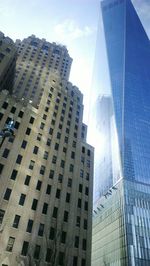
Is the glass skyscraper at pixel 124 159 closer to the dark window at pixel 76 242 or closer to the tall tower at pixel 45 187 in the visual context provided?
the tall tower at pixel 45 187

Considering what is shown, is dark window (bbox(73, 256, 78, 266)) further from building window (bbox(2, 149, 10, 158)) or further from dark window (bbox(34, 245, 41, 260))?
building window (bbox(2, 149, 10, 158))

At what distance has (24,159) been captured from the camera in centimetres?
4931

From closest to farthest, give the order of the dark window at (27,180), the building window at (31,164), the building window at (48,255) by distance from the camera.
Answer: the building window at (48,255) → the dark window at (27,180) → the building window at (31,164)

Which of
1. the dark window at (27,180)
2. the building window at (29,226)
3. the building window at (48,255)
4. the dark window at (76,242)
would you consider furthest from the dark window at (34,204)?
the dark window at (76,242)

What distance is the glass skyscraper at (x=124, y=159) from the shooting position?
87.0m

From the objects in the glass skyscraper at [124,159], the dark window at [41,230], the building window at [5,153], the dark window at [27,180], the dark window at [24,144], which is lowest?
the dark window at [41,230]

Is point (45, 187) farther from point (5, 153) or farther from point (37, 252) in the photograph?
point (37, 252)

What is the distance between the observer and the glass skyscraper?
87.0m

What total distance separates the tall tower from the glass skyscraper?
3945cm

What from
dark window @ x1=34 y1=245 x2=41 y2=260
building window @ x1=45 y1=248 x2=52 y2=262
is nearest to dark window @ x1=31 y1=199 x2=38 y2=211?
dark window @ x1=34 y1=245 x2=41 y2=260

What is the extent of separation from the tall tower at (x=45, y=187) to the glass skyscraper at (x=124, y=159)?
39454 mm

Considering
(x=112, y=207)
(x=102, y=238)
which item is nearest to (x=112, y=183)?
(x=112, y=207)

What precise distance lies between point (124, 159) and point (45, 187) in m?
64.1

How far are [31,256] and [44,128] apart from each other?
2784cm
